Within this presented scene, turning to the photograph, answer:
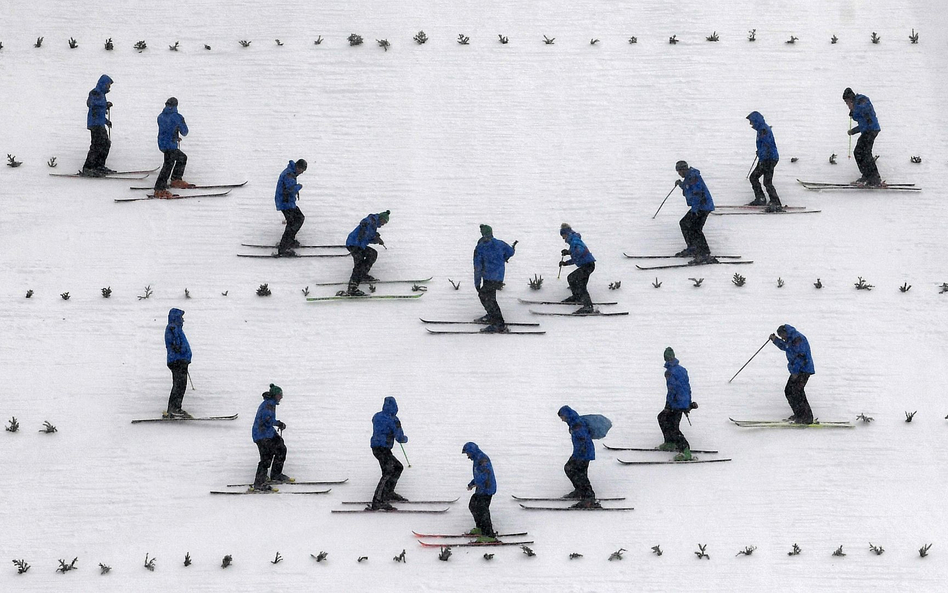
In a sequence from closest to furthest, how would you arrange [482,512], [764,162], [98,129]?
1. [482,512]
2. [764,162]
3. [98,129]

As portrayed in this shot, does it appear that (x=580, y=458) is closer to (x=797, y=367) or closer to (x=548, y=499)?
(x=548, y=499)

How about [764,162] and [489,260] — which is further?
[764,162]

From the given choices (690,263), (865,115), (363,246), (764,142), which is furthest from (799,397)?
(363,246)

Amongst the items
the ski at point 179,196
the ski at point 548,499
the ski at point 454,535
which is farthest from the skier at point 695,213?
the ski at point 179,196

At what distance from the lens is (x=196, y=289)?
23.0 meters

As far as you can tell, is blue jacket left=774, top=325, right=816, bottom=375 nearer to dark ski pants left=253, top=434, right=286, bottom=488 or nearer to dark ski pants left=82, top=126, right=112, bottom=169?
dark ski pants left=253, top=434, right=286, bottom=488

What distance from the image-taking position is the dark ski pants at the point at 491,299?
2184 cm

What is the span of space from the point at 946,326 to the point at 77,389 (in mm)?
12999

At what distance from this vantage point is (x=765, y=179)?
24125 mm

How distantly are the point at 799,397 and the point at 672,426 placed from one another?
6.24ft

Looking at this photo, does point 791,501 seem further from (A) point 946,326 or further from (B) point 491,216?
(B) point 491,216

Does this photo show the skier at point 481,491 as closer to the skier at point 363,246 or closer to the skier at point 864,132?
the skier at point 363,246

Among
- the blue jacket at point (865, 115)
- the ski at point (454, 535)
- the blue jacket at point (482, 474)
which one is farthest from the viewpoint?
the blue jacket at point (865, 115)

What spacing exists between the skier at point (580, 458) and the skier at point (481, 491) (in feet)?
3.66
